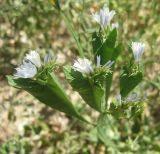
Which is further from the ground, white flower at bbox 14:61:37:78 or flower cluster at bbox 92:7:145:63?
flower cluster at bbox 92:7:145:63

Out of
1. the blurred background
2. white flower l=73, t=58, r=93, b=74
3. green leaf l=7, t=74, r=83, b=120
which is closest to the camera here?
white flower l=73, t=58, r=93, b=74

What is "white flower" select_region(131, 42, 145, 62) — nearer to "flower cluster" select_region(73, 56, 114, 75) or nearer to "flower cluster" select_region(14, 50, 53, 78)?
"flower cluster" select_region(73, 56, 114, 75)

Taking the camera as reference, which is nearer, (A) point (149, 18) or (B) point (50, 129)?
(B) point (50, 129)

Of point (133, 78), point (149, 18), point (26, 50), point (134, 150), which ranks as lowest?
point (134, 150)

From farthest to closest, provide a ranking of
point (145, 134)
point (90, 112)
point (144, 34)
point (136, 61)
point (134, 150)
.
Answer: point (144, 34)
point (90, 112)
point (145, 134)
point (134, 150)
point (136, 61)

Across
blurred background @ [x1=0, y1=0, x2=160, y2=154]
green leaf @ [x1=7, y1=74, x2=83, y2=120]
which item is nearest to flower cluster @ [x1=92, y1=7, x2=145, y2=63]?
green leaf @ [x1=7, y1=74, x2=83, y2=120]

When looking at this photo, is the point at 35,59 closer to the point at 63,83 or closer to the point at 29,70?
the point at 29,70

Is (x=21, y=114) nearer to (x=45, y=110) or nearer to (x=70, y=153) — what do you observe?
(x=45, y=110)

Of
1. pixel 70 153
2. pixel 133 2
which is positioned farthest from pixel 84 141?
pixel 133 2
